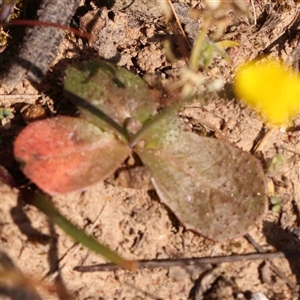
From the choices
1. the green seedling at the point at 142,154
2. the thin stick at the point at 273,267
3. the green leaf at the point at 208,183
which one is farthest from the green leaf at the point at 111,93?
the thin stick at the point at 273,267

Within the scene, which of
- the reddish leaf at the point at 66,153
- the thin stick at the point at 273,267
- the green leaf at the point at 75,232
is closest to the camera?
the green leaf at the point at 75,232

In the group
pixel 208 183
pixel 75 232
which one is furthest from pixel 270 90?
pixel 75 232

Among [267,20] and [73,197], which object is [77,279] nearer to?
[73,197]

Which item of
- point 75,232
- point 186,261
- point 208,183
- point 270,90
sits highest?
point 75,232

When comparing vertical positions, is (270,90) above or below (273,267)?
above

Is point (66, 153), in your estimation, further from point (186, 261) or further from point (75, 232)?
point (186, 261)

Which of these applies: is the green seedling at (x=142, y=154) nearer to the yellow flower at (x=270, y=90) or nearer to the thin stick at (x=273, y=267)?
the thin stick at (x=273, y=267)
